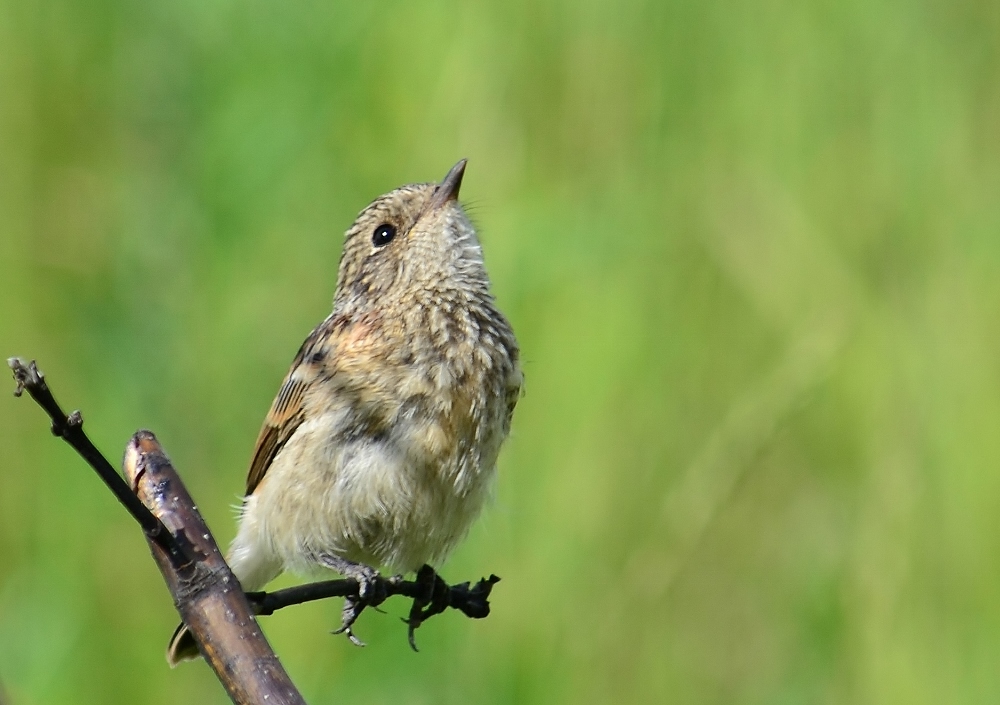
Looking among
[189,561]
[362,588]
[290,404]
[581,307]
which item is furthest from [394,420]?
[189,561]

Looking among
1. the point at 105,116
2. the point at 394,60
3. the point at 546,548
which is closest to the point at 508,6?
the point at 394,60

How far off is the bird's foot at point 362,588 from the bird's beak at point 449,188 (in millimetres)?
1124

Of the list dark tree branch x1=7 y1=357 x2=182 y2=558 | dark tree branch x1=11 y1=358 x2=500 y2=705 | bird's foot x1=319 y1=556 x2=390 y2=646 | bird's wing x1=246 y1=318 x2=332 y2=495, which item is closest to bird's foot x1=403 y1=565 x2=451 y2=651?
bird's foot x1=319 y1=556 x2=390 y2=646

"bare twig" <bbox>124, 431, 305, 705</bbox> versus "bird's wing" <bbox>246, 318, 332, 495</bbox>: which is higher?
"bird's wing" <bbox>246, 318, 332, 495</bbox>

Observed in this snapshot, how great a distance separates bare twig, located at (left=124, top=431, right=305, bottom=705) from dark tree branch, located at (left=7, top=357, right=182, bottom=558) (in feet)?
0.21

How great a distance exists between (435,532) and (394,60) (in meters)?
1.73

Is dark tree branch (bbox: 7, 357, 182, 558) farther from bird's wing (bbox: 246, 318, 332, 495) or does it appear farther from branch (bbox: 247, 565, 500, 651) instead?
bird's wing (bbox: 246, 318, 332, 495)

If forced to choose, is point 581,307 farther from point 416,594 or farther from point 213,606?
point 213,606

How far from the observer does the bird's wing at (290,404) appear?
393cm

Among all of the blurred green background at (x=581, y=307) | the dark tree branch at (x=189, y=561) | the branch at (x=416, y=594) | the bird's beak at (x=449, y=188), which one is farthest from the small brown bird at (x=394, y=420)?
the dark tree branch at (x=189, y=561)

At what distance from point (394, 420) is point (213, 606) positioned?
7.15 feet

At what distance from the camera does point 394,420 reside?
11.9ft

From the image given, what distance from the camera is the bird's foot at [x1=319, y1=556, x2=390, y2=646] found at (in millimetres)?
3223

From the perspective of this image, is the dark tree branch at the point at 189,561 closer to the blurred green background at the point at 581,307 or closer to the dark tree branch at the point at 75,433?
the dark tree branch at the point at 75,433
